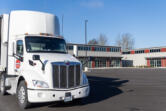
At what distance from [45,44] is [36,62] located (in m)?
1.24

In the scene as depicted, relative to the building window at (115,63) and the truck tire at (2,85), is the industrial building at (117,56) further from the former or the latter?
the truck tire at (2,85)

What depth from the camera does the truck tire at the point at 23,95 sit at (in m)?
6.55

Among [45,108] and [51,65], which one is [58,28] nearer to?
[51,65]

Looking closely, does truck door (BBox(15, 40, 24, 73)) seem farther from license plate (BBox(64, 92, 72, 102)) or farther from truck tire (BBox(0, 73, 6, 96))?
license plate (BBox(64, 92, 72, 102))

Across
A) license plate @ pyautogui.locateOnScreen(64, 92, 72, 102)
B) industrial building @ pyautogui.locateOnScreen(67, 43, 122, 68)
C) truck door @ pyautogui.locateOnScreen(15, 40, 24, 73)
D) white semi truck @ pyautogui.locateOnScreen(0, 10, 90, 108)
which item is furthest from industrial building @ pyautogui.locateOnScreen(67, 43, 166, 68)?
license plate @ pyautogui.locateOnScreen(64, 92, 72, 102)

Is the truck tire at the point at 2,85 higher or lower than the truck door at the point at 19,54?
lower

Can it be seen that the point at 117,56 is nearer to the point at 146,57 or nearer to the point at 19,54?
the point at 146,57

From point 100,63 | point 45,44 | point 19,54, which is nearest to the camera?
point 19,54

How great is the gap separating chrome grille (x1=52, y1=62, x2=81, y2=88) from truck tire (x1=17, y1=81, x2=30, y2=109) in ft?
3.79

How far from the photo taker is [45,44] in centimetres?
785

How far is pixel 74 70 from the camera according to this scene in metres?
6.89

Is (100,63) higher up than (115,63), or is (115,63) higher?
(100,63)

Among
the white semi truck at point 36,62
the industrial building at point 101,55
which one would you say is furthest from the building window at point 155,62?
the white semi truck at point 36,62

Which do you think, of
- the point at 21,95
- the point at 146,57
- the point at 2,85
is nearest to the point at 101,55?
the point at 146,57
